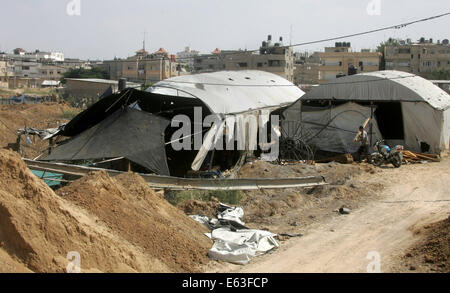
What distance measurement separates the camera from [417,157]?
18.1 meters

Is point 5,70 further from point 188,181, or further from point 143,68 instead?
point 188,181

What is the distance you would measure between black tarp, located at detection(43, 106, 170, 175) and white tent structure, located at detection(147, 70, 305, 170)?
3.97 ft

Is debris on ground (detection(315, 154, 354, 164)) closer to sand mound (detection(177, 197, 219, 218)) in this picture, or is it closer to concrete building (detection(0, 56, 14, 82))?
sand mound (detection(177, 197, 219, 218))

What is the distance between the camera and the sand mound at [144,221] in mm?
8180

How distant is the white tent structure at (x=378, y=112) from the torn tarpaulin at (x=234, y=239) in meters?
9.61

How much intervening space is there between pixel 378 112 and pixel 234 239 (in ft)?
41.1

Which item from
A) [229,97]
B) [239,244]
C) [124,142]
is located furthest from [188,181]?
[229,97]

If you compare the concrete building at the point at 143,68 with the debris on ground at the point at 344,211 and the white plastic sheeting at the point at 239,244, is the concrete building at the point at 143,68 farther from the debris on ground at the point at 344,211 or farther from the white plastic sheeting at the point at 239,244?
the white plastic sheeting at the point at 239,244

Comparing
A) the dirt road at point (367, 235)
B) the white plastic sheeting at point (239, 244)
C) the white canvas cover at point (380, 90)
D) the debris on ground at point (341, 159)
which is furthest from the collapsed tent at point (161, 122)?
the dirt road at point (367, 235)

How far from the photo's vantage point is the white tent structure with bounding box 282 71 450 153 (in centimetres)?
1859

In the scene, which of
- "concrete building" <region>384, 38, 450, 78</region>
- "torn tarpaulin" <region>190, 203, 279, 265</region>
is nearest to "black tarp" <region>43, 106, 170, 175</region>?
"torn tarpaulin" <region>190, 203, 279, 265</region>

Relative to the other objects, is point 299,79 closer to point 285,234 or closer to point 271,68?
point 271,68

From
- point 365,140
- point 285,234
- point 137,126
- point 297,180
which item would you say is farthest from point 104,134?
point 365,140

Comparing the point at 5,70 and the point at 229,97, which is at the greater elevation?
the point at 5,70
